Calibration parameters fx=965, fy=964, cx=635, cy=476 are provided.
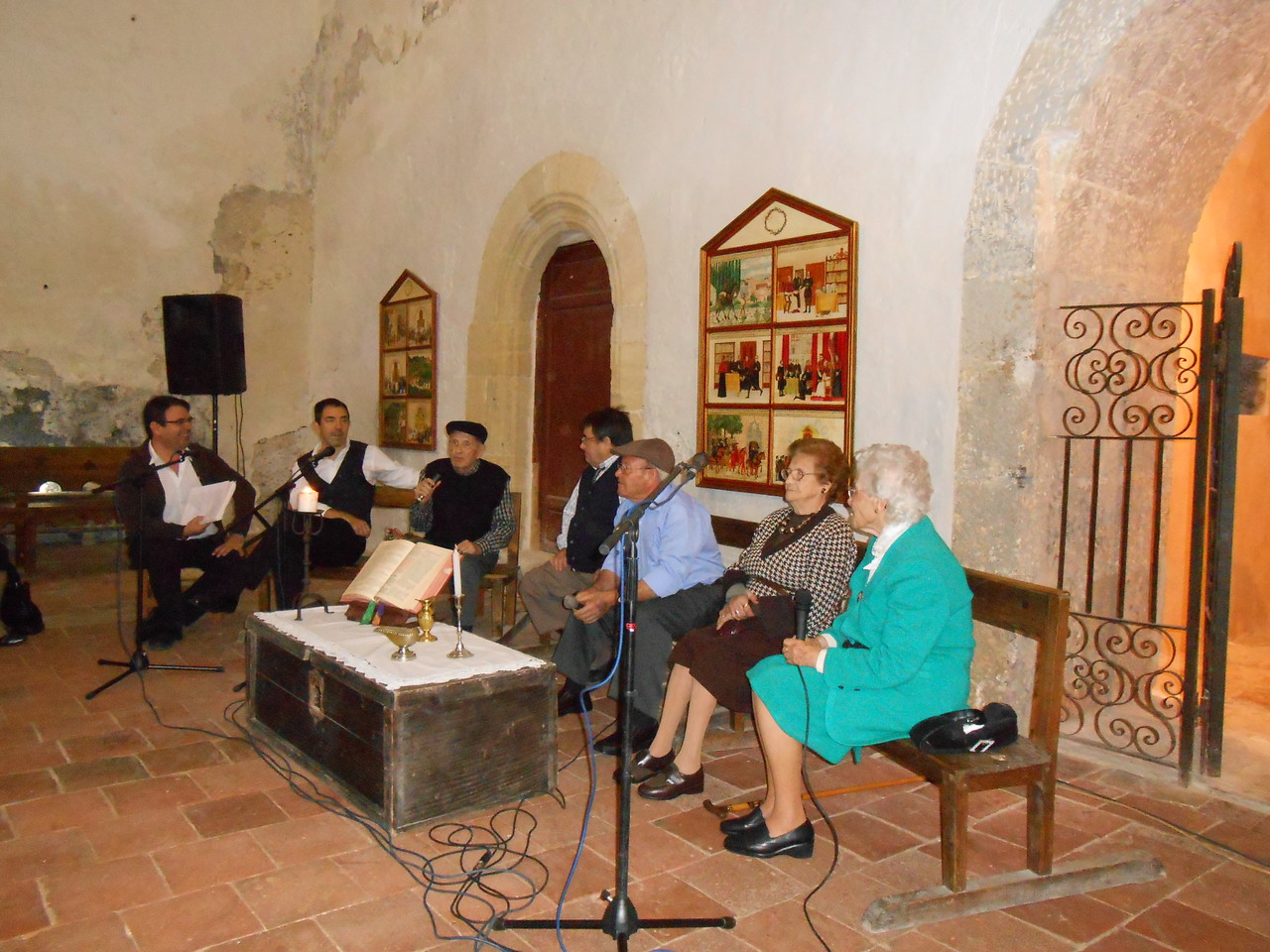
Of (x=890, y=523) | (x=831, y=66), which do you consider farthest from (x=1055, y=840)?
(x=831, y=66)

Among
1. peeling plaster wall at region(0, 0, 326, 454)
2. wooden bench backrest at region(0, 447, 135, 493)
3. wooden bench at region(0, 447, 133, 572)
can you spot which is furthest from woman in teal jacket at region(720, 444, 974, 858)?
peeling plaster wall at region(0, 0, 326, 454)

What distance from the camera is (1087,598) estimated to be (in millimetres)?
3840

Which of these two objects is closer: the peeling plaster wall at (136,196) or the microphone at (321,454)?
the microphone at (321,454)

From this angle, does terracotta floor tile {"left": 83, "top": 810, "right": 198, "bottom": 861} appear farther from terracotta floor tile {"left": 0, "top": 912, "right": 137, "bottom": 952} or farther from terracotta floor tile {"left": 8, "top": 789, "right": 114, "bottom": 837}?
terracotta floor tile {"left": 0, "top": 912, "right": 137, "bottom": 952}

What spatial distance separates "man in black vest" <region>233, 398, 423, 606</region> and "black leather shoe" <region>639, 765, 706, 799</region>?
2.46m

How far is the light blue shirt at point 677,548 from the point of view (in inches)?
150

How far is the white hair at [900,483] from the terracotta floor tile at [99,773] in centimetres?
273

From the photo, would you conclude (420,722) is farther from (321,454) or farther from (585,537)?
(321,454)

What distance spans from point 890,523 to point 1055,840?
3.76 feet

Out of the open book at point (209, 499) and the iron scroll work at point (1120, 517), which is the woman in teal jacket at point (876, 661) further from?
the open book at point (209, 499)

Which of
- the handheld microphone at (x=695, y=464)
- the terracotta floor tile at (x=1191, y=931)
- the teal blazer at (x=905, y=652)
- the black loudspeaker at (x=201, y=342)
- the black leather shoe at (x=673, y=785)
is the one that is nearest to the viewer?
the handheld microphone at (x=695, y=464)

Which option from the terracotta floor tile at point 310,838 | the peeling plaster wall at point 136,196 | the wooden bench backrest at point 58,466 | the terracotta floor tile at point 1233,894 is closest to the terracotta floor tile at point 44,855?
the terracotta floor tile at point 310,838

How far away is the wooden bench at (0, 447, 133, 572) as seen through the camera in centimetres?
705

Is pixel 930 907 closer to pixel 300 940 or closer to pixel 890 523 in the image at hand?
pixel 890 523
